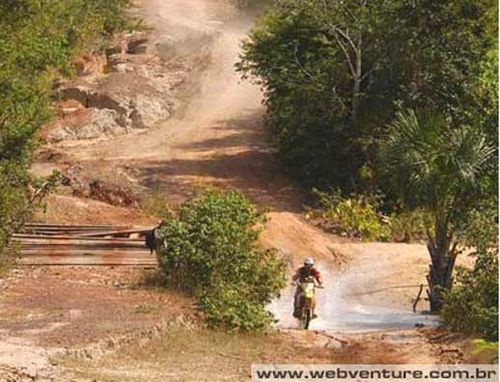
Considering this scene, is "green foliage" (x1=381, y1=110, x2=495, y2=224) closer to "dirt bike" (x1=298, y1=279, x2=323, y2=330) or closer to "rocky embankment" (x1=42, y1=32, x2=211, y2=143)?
"dirt bike" (x1=298, y1=279, x2=323, y2=330)

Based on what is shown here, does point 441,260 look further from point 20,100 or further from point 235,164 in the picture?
point 235,164

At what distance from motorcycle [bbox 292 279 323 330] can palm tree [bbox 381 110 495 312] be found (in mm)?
2048

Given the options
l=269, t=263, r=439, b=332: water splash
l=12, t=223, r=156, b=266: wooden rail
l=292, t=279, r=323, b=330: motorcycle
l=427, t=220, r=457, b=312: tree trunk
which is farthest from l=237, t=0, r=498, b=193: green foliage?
l=292, t=279, r=323, b=330: motorcycle

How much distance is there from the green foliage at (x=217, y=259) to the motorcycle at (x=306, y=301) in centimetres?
34

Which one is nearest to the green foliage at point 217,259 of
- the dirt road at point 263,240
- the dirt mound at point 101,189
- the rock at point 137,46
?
the dirt road at point 263,240

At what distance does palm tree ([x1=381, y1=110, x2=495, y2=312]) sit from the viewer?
16.2m

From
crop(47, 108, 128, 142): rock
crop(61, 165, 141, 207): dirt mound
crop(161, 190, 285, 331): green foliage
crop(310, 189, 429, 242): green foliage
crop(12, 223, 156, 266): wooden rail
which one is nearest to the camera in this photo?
crop(161, 190, 285, 331): green foliage

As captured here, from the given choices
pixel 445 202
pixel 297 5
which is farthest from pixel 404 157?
pixel 297 5

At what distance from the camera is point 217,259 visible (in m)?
15.9

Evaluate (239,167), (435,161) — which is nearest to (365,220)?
→ (239,167)

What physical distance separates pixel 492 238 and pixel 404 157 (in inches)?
78.9

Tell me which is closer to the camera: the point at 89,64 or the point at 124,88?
the point at 124,88

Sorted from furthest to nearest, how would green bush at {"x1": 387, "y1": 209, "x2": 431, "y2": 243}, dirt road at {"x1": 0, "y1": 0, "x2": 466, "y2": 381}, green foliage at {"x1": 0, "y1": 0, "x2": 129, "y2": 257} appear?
green bush at {"x1": 387, "y1": 209, "x2": 431, "y2": 243} < dirt road at {"x1": 0, "y1": 0, "x2": 466, "y2": 381} < green foliage at {"x1": 0, "y1": 0, "x2": 129, "y2": 257}

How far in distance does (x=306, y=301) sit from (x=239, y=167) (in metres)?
14.9
